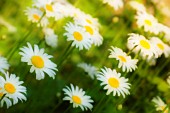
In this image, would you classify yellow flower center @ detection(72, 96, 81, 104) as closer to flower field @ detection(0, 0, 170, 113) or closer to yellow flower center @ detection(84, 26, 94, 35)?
flower field @ detection(0, 0, 170, 113)

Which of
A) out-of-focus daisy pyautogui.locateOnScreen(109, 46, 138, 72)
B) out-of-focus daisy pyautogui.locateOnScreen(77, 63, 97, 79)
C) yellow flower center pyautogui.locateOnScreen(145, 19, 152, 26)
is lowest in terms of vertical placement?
out-of-focus daisy pyautogui.locateOnScreen(109, 46, 138, 72)

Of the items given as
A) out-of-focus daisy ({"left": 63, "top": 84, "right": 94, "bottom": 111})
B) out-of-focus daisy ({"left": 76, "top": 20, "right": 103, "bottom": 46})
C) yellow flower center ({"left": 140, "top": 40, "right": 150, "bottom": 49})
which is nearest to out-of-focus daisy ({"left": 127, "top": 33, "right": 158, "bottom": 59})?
yellow flower center ({"left": 140, "top": 40, "right": 150, "bottom": 49})

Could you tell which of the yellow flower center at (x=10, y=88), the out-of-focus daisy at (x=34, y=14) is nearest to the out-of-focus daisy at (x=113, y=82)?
the yellow flower center at (x=10, y=88)

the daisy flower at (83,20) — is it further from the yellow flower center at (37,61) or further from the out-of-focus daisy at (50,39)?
the yellow flower center at (37,61)

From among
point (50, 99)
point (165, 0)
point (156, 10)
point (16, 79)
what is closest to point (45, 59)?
point (16, 79)

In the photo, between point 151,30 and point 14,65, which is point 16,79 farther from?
point 151,30

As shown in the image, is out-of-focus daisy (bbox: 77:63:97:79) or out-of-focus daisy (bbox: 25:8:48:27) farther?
out-of-focus daisy (bbox: 77:63:97:79)
